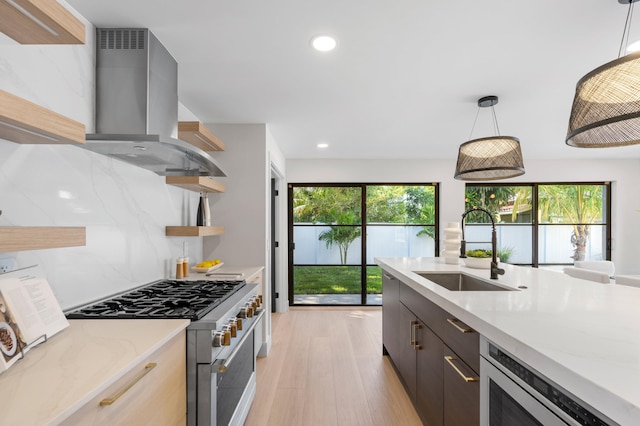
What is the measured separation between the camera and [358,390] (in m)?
2.64

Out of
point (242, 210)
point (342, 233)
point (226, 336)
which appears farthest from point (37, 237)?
point (342, 233)

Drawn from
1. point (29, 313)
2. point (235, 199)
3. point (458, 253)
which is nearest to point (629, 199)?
point (458, 253)

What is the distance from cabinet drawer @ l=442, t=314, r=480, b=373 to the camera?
1367 mm

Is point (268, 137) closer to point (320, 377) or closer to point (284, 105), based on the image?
point (284, 105)

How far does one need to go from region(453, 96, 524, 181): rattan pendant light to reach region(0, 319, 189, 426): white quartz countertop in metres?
2.34

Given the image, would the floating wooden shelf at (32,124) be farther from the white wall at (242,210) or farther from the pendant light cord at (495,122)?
the pendant light cord at (495,122)

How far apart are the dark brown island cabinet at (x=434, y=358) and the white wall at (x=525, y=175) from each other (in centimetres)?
293

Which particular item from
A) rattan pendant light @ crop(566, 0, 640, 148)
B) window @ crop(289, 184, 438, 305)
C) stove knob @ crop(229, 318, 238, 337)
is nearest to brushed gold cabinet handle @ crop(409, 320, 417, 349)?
stove knob @ crop(229, 318, 238, 337)

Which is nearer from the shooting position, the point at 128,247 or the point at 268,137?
the point at 128,247

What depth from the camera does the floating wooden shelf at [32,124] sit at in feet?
3.04

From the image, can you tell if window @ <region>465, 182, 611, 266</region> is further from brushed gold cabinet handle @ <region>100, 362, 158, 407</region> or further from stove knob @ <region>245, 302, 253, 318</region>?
brushed gold cabinet handle @ <region>100, 362, 158, 407</region>

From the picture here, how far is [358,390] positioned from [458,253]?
147 centimetres

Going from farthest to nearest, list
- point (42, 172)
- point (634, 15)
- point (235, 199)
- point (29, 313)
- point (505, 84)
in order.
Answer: point (235, 199) < point (505, 84) < point (634, 15) < point (42, 172) < point (29, 313)

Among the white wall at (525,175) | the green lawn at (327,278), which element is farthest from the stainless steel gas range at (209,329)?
the white wall at (525,175)
